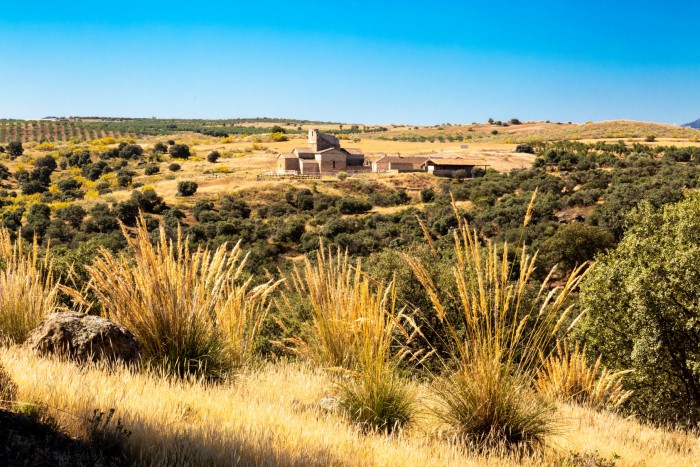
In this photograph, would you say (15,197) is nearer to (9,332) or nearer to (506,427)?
(9,332)

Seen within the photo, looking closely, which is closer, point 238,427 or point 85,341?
point 238,427

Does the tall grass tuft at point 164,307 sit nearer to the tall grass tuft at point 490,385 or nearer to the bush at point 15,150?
the tall grass tuft at point 490,385

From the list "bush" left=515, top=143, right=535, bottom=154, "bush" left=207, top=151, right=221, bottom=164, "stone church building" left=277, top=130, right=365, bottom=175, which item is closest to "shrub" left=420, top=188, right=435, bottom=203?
"stone church building" left=277, top=130, right=365, bottom=175

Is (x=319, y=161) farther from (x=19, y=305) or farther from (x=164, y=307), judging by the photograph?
(x=164, y=307)

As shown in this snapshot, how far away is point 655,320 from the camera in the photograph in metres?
9.38

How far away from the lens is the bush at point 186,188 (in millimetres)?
42812

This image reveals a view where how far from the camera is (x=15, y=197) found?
43.1 meters

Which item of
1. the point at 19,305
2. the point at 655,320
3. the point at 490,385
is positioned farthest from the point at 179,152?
the point at 490,385

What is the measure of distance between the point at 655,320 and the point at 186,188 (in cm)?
3835

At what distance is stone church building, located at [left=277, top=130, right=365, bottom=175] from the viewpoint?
55.5m

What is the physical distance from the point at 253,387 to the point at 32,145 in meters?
79.7

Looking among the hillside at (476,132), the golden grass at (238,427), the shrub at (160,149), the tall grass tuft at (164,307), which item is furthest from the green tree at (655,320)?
the hillside at (476,132)

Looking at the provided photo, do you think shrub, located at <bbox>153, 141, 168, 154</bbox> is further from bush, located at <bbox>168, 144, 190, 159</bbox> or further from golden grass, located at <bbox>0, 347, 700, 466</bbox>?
golden grass, located at <bbox>0, 347, 700, 466</bbox>

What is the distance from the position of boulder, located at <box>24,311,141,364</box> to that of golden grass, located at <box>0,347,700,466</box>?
0.18 meters
